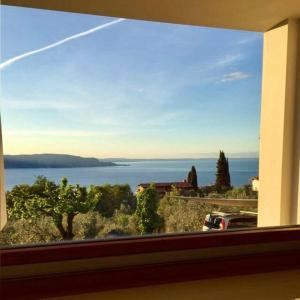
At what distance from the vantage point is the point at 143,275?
3.45 ft

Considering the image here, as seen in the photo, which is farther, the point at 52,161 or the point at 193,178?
the point at 193,178

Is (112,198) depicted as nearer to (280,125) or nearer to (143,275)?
(143,275)

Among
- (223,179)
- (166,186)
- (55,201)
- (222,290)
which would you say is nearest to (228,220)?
(223,179)

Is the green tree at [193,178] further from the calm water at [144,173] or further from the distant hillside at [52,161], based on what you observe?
the distant hillside at [52,161]

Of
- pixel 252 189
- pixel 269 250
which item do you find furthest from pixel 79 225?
pixel 252 189

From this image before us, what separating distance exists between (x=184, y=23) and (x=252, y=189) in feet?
3.38

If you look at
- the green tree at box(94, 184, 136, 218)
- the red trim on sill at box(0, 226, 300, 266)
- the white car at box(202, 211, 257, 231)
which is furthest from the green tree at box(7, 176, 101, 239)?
the white car at box(202, 211, 257, 231)

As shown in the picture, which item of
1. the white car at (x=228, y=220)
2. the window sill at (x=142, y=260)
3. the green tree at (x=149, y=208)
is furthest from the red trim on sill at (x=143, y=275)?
the green tree at (x=149, y=208)

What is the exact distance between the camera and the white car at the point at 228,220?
1478mm

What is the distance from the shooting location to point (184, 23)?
4.59 feet

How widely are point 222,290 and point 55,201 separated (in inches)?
35.2

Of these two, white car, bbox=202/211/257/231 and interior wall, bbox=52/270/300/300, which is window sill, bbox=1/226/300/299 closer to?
interior wall, bbox=52/270/300/300

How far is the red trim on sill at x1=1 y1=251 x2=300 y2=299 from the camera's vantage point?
94 cm

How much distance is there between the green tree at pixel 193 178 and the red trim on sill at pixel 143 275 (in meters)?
0.55
